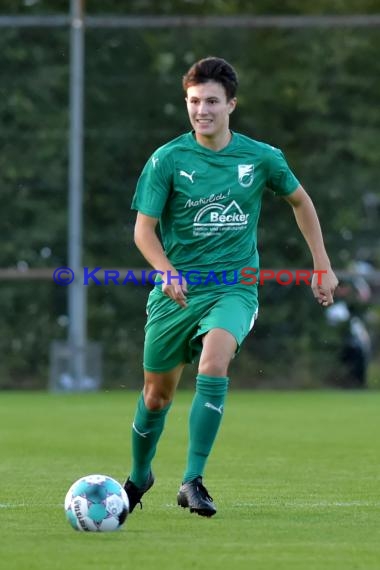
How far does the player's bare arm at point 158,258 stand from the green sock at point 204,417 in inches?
14.5

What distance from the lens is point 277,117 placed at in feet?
56.1

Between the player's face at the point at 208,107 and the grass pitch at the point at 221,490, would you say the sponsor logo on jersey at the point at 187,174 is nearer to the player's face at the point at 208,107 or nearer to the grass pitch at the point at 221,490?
the player's face at the point at 208,107

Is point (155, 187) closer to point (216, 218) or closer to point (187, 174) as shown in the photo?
point (187, 174)

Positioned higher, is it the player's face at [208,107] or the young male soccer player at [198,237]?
the player's face at [208,107]

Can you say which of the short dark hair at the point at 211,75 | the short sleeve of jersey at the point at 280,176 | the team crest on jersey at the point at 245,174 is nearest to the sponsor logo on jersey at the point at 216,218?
the team crest on jersey at the point at 245,174

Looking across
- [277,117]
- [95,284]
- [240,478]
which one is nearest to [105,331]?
[95,284]

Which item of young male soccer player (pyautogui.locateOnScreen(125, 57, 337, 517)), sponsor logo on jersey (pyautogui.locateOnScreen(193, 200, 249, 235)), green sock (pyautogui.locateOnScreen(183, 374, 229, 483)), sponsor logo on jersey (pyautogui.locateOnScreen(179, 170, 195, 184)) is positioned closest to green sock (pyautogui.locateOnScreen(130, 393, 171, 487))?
young male soccer player (pyautogui.locateOnScreen(125, 57, 337, 517))

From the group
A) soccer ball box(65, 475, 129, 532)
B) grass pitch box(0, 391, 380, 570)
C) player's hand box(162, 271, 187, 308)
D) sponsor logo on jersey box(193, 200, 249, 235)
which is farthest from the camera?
sponsor logo on jersey box(193, 200, 249, 235)

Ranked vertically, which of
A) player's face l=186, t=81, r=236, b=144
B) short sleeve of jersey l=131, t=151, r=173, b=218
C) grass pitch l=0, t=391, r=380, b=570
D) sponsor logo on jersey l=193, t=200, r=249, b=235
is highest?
player's face l=186, t=81, r=236, b=144

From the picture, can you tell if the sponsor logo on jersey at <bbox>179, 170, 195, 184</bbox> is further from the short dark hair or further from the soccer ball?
the soccer ball

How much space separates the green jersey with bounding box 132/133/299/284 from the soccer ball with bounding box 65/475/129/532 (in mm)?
1273

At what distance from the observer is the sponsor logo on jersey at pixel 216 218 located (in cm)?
695

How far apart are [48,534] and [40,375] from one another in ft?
36.9

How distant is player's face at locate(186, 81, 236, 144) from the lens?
690 cm
